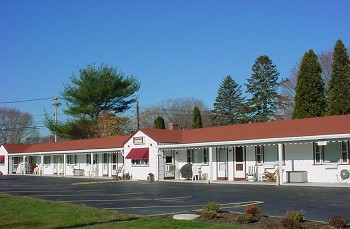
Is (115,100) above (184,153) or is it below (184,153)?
above

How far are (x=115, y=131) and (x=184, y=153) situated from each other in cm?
2592

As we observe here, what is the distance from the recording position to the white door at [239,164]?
108 ft

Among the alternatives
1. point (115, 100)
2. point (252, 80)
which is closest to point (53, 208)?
point (115, 100)

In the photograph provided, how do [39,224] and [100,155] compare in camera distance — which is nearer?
[39,224]

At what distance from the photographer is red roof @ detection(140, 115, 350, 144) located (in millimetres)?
28453

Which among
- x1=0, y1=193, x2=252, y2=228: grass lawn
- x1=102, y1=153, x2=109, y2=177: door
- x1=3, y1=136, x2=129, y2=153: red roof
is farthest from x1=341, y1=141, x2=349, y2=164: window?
x1=102, y1=153, x2=109, y2=177: door

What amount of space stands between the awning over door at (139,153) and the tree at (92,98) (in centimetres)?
2134

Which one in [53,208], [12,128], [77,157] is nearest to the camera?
[53,208]

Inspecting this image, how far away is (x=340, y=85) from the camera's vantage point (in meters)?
40.3

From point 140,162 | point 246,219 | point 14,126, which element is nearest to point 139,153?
point 140,162

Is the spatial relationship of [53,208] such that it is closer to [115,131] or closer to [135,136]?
[135,136]

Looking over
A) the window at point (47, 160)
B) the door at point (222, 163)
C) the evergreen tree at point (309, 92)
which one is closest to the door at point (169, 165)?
the door at point (222, 163)

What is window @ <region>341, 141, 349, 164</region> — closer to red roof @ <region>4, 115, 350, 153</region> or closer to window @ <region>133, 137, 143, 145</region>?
red roof @ <region>4, 115, 350, 153</region>

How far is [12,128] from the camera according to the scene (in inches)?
3425
